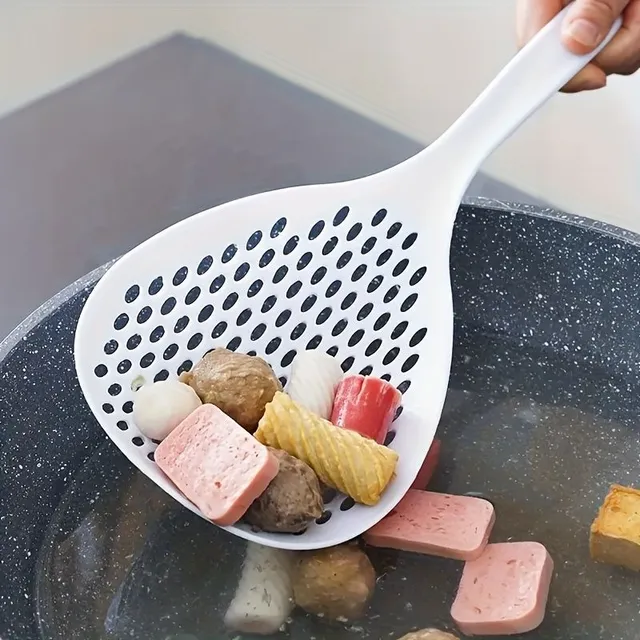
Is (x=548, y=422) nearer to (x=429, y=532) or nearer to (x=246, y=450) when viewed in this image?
(x=429, y=532)

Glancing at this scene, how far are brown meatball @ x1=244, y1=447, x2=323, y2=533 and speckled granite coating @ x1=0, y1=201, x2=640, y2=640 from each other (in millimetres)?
72

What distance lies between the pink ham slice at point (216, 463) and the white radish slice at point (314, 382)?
83mm

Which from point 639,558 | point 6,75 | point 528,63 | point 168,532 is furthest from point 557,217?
point 6,75

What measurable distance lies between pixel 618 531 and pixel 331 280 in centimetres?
33

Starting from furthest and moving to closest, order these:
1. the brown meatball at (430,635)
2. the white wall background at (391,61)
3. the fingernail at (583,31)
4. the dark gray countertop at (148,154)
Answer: the white wall background at (391,61), the dark gray countertop at (148,154), the fingernail at (583,31), the brown meatball at (430,635)

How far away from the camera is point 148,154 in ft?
4.00

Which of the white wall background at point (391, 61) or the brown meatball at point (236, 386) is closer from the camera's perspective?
the brown meatball at point (236, 386)

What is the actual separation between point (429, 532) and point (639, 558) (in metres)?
0.17

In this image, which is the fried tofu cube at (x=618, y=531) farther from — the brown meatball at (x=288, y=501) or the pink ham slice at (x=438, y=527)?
the brown meatball at (x=288, y=501)

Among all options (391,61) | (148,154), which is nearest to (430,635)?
(148,154)

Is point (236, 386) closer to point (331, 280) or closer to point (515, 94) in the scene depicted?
point (331, 280)

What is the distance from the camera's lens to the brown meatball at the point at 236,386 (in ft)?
2.58

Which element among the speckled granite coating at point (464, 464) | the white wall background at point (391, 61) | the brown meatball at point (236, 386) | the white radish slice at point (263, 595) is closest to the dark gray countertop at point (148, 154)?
the white wall background at point (391, 61)

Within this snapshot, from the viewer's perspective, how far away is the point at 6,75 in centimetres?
133
